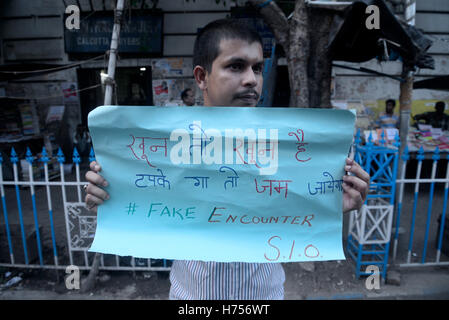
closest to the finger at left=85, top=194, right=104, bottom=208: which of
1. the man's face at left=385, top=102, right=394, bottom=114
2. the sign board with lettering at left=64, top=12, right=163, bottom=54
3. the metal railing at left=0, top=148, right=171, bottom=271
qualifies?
the metal railing at left=0, top=148, right=171, bottom=271

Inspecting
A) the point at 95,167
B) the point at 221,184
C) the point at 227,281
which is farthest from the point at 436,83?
the point at 95,167

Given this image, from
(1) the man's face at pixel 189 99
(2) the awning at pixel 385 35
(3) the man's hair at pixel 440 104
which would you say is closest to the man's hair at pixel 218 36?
(2) the awning at pixel 385 35

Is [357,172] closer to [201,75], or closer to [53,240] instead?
[201,75]

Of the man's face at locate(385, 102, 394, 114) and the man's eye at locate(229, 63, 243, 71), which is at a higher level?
the man's eye at locate(229, 63, 243, 71)

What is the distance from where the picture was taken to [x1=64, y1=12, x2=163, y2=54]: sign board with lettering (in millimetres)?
7992

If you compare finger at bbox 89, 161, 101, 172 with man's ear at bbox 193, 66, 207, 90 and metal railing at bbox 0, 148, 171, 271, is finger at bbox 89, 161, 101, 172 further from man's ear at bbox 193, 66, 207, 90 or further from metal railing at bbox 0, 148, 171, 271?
metal railing at bbox 0, 148, 171, 271

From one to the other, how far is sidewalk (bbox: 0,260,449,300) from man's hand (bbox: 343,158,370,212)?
2319mm

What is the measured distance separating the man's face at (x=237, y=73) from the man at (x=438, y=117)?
8376 millimetres

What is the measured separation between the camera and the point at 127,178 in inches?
57.4

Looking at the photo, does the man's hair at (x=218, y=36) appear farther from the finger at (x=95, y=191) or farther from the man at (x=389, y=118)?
the man at (x=389, y=118)

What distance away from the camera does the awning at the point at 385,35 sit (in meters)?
3.53

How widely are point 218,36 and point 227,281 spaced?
1207 mm

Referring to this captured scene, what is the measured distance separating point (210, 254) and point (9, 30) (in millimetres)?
9818

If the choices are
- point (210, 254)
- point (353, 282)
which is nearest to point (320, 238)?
point (210, 254)
